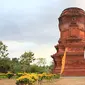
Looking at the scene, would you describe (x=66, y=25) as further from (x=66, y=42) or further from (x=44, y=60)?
(x=44, y=60)

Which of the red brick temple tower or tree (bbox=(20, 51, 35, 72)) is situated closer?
the red brick temple tower

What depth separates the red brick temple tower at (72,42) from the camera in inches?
1414

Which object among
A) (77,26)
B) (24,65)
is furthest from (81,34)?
(24,65)

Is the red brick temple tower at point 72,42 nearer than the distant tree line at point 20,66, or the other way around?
A: the red brick temple tower at point 72,42

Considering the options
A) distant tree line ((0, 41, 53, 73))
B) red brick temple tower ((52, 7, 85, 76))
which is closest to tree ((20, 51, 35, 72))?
distant tree line ((0, 41, 53, 73))

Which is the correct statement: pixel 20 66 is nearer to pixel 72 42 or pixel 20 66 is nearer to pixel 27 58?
pixel 27 58

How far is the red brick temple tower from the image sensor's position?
3591 centimetres

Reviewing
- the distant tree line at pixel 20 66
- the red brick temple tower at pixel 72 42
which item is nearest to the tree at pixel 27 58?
the distant tree line at pixel 20 66

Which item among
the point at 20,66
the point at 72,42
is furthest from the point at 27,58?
the point at 72,42

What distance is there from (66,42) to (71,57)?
9.83 feet

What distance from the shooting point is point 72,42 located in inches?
1503

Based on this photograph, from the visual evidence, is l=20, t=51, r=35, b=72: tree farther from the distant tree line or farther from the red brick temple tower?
the red brick temple tower

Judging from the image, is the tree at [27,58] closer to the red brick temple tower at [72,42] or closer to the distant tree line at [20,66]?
the distant tree line at [20,66]

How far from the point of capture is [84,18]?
4116cm
